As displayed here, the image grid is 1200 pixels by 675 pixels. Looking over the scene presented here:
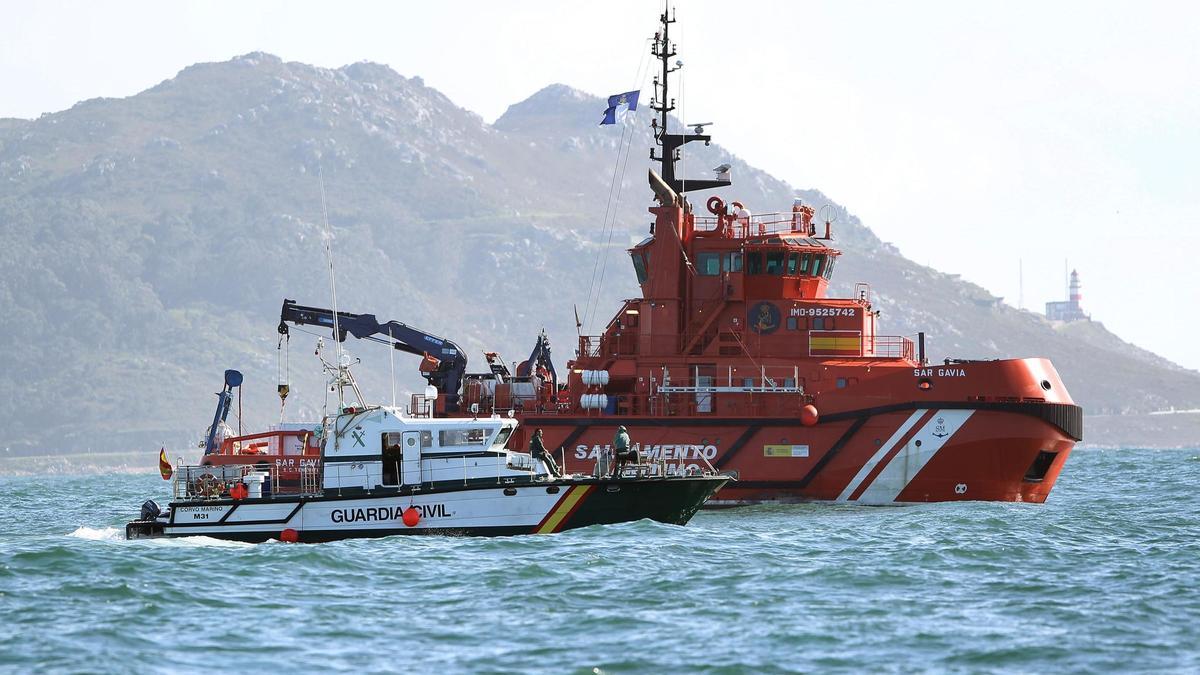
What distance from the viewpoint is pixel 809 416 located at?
127ft

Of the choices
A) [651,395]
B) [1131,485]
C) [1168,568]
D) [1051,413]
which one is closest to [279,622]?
[1168,568]

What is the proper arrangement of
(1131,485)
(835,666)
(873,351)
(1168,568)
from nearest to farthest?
(835,666), (1168,568), (873,351), (1131,485)

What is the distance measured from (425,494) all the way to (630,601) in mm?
8082

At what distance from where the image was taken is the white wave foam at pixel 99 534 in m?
33.1

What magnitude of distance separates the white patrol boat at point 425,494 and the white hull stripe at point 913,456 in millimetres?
8478

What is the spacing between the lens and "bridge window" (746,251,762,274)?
41.6 metres

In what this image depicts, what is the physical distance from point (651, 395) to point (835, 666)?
20.7 metres

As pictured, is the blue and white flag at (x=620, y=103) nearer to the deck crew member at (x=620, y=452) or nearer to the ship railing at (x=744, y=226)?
the ship railing at (x=744, y=226)

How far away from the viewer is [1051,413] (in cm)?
3819

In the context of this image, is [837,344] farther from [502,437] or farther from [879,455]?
[502,437]

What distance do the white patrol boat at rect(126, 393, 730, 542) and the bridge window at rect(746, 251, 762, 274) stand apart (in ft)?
36.4

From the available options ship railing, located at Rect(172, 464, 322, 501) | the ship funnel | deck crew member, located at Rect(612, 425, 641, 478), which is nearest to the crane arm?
the ship funnel

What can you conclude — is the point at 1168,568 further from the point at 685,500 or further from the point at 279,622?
the point at 279,622

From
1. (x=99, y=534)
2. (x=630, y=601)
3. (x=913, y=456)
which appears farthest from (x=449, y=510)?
(x=913, y=456)
